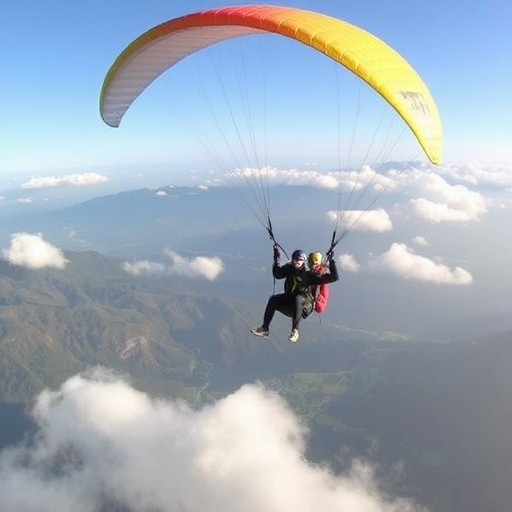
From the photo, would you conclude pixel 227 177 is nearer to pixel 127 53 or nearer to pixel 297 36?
pixel 127 53

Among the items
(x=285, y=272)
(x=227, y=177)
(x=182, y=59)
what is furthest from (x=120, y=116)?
(x=285, y=272)

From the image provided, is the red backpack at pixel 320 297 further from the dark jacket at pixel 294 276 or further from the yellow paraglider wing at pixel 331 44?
the yellow paraglider wing at pixel 331 44

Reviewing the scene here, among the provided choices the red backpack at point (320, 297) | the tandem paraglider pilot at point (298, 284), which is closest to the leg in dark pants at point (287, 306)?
the tandem paraglider pilot at point (298, 284)

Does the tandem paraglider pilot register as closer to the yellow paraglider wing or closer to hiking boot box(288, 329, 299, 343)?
hiking boot box(288, 329, 299, 343)

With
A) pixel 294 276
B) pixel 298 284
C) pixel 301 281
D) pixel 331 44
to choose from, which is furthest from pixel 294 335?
pixel 331 44

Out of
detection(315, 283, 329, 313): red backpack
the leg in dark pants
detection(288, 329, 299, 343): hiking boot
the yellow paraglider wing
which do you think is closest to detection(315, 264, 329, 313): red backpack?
detection(315, 283, 329, 313): red backpack
